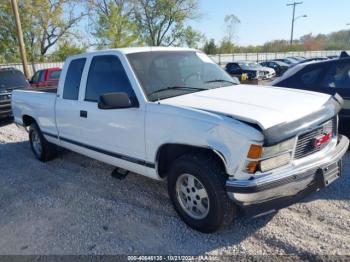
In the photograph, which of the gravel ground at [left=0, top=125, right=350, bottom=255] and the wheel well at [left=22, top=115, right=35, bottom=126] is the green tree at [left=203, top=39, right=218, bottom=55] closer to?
the wheel well at [left=22, top=115, right=35, bottom=126]

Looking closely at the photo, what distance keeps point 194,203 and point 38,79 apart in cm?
1207

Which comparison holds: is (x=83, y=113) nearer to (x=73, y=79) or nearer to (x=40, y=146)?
(x=73, y=79)

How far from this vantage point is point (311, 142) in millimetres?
3160

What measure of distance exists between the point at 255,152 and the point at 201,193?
32.0 inches

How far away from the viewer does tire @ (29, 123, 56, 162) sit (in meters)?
5.89

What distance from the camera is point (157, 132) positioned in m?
3.42

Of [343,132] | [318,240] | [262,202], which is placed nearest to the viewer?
[262,202]

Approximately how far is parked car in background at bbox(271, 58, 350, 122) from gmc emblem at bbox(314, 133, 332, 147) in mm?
2147

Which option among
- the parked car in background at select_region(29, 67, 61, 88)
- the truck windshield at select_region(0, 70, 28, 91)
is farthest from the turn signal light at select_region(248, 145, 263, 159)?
the parked car in background at select_region(29, 67, 61, 88)

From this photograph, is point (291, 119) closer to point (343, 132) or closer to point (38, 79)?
point (343, 132)

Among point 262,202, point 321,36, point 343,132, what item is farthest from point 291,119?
point 321,36

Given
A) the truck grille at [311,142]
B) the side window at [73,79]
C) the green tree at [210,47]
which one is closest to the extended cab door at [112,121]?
the side window at [73,79]

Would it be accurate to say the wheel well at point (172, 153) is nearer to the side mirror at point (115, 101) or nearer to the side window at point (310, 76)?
the side mirror at point (115, 101)

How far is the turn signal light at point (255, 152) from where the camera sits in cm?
271
